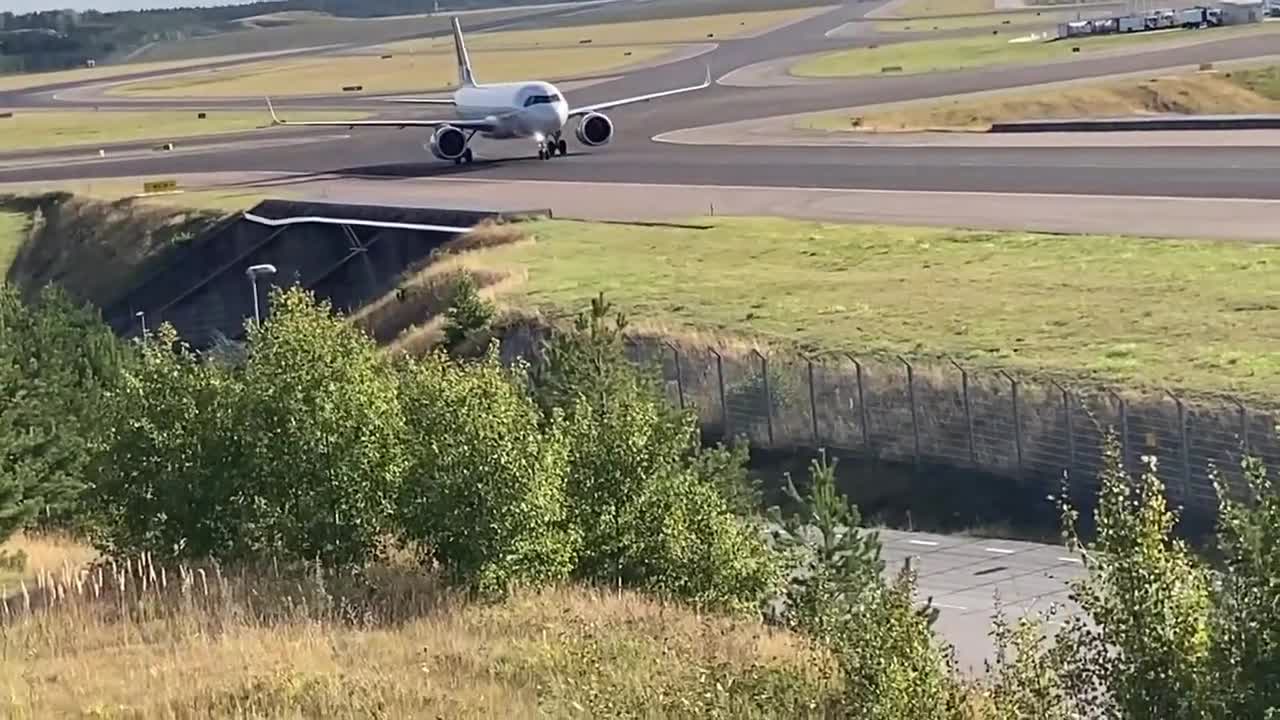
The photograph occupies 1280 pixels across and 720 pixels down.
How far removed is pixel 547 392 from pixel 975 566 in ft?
23.7

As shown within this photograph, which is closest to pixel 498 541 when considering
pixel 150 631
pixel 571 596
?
pixel 571 596

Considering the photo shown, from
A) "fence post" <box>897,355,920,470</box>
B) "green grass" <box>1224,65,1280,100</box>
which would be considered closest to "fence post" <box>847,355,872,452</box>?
"fence post" <box>897,355,920,470</box>

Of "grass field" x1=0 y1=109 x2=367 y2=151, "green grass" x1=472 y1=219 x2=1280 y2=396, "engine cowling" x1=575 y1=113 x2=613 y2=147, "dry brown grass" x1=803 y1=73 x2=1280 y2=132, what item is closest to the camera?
"green grass" x1=472 y1=219 x2=1280 y2=396

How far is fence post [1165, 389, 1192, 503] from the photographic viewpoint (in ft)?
96.7

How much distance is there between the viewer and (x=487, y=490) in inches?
797

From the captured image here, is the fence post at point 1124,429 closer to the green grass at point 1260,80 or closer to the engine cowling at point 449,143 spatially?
the engine cowling at point 449,143

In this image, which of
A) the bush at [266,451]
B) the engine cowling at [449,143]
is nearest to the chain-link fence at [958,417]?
the bush at [266,451]

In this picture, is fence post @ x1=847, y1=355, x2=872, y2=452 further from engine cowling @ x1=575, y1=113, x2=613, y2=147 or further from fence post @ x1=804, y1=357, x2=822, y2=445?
engine cowling @ x1=575, y1=113, x2=613, y2=147

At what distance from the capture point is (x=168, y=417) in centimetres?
2269

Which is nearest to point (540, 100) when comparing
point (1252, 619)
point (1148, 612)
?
point (1148, 612)

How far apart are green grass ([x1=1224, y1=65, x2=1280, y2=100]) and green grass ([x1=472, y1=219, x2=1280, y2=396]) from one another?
46251 mm

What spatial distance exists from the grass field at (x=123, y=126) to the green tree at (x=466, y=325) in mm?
83122

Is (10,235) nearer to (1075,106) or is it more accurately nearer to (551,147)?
(551,147)

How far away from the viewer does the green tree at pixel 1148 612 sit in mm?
12883
